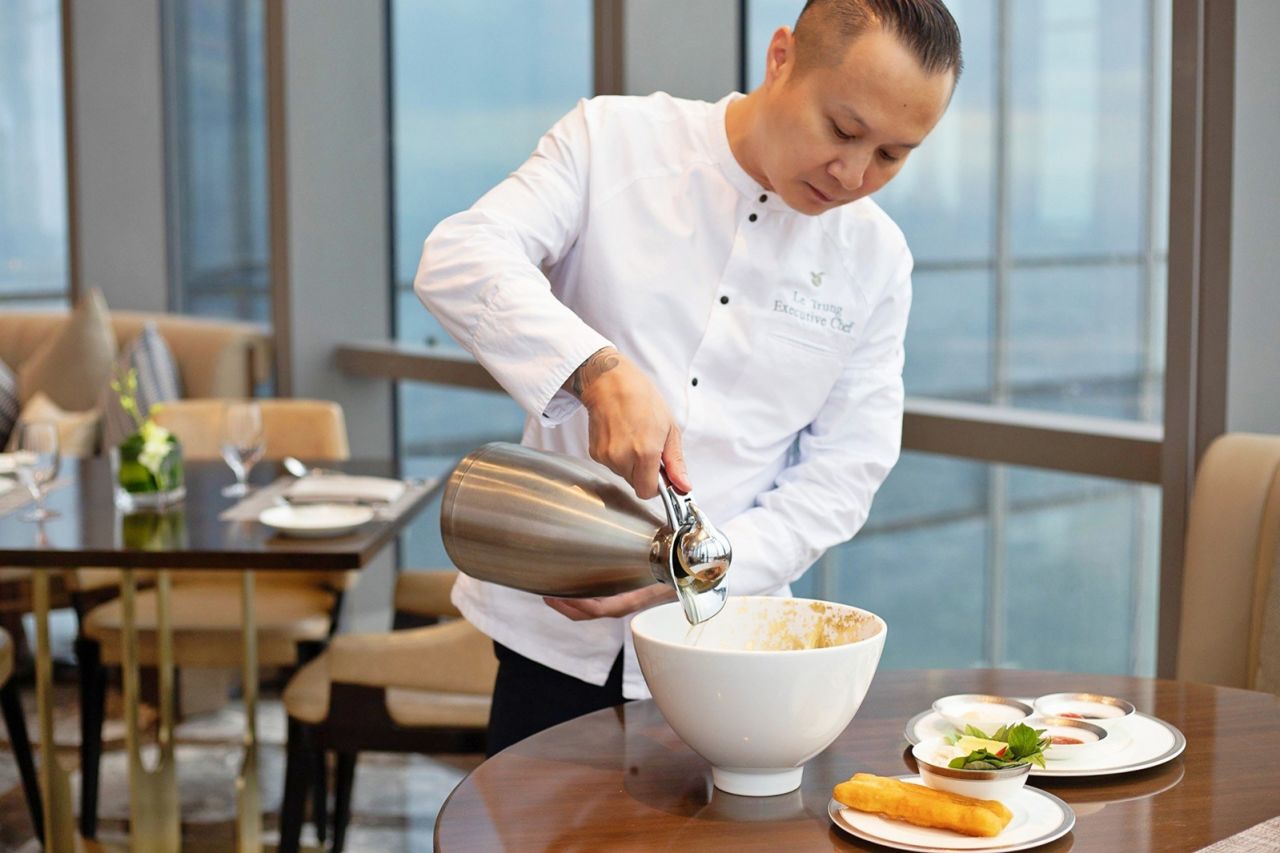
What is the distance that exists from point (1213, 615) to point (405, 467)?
1779mm

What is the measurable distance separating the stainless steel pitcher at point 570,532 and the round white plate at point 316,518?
133cm

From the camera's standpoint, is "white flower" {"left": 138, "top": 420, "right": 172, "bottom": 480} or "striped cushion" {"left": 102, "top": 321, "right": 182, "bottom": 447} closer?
"white flower" {"left": 138, "top": 420, "right": 172, "bottom": 480}

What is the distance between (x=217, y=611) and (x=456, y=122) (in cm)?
213

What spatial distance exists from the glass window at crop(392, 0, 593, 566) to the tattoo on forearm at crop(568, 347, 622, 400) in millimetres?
3337

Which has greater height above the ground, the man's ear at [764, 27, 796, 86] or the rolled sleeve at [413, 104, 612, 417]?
the man's ear at [764, 27, 796, 86]

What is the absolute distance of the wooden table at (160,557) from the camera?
7.63 feet

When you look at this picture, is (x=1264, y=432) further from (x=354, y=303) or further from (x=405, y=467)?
(x=354, y=303)

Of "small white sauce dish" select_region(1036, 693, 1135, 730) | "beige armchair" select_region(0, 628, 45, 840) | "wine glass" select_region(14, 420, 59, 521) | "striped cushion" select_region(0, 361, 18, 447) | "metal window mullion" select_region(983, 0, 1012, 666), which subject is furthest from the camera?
"metal window mullion" select_region(983, 0, 1012, 666)

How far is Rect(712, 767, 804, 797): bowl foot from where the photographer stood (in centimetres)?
102

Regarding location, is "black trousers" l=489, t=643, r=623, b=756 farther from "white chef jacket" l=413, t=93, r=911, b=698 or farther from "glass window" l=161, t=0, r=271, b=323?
"glass window" l=161, t=0, r=271, b=323

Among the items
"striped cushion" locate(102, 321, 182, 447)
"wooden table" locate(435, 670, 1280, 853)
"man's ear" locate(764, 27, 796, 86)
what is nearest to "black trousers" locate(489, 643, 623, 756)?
"wooden table" locate(435, 670, 1280, 853)

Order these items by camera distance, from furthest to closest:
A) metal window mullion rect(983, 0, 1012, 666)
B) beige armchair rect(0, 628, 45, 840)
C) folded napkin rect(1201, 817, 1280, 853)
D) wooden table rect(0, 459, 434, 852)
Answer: metal window mullion rect(983, 0, 1012, 666), beige armchair rect(0, 628, 45, 840), wooden table rect(0, 459, 434, 852), folded napkin rect(1201, 817, 1280, 853)

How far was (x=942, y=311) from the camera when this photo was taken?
264 inches

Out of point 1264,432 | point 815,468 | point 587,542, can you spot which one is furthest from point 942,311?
point 587,542
